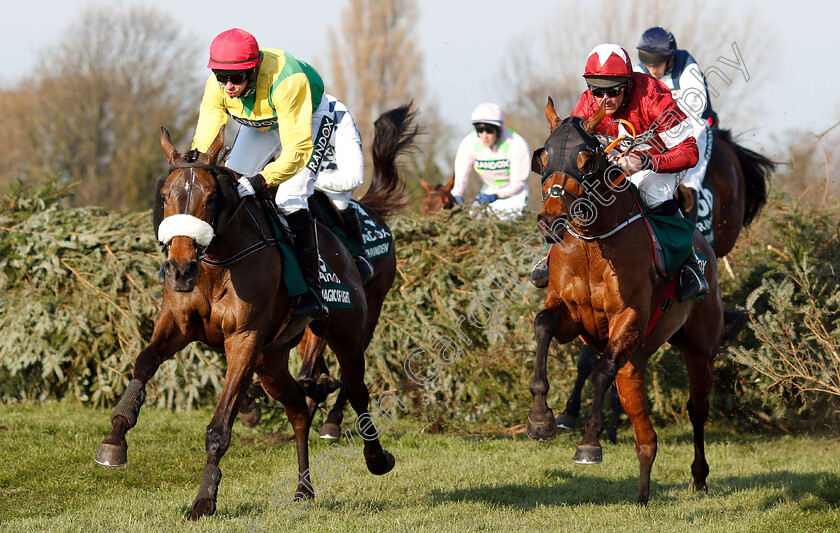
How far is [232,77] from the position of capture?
5.11 metres

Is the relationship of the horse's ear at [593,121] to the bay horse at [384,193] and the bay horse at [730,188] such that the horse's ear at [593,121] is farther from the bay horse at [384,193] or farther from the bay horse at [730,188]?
the bay horse at [730,188]

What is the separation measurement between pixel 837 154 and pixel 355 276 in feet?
32.9

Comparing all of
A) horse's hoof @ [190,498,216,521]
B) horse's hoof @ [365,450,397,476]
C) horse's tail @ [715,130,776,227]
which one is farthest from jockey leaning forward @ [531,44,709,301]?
horse's tail @ [715,130,776,227]

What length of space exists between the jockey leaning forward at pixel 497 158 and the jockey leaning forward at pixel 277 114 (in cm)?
513

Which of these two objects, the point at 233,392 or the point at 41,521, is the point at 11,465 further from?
the point at 233,392

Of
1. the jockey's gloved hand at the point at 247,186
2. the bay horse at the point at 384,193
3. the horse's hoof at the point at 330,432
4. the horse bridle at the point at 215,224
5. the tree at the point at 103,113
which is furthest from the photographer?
the tree at the point at 103,113

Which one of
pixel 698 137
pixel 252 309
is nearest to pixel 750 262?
pixel 698 137

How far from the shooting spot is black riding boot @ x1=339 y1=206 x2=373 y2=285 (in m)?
6.72

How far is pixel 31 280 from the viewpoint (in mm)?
9234

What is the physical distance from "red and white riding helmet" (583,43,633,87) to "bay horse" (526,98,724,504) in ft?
1.27

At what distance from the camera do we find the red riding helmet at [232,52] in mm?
5008

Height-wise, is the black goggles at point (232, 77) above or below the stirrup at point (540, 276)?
above

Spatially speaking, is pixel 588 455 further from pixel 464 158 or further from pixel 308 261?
Answer: pixel 464 158

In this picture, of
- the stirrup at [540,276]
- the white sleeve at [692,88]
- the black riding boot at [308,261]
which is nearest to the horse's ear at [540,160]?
the stirrup at [540,276]
